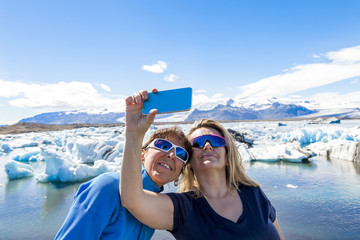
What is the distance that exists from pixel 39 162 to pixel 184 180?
13.1m

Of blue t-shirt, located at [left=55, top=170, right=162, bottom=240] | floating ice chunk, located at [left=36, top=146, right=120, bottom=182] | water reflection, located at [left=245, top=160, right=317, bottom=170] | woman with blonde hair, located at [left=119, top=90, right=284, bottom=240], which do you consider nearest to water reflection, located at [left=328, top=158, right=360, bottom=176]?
water reflection, located at [left=245, top=160, right=317, bottom=170]

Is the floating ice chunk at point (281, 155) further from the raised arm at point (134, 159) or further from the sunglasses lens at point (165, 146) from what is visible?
the raised arm at point (134, 159)

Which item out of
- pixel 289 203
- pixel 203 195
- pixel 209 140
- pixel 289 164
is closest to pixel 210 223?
pixel 203 195

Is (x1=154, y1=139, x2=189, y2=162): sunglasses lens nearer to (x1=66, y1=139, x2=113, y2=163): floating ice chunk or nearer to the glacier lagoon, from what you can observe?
the glacier lagoon

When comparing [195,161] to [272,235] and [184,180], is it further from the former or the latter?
[272,235]

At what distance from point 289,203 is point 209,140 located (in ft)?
15.2

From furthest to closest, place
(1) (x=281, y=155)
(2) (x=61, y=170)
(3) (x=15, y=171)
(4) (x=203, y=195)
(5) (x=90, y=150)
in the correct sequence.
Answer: (5) (x=90, y=150)
(1) (x=281, y=155)
(3) (x=15, y=171)
(2) (x=61, y=170)
(4) (x=203, y=195)

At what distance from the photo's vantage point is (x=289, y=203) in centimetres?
539

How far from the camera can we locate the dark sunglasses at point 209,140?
1.66 meters

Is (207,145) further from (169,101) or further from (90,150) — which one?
(90,150)

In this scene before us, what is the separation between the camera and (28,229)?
4527mm

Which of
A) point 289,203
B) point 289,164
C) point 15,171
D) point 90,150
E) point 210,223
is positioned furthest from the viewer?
point 90,150

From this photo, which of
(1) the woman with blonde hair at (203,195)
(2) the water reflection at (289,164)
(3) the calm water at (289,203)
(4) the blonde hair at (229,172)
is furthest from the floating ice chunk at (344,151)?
(1) the woman with blonde hair at (203,195)

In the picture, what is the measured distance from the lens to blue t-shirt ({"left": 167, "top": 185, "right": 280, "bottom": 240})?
1318 mm
